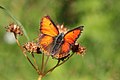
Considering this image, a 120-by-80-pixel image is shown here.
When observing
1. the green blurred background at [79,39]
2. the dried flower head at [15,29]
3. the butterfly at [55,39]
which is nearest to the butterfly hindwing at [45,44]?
the butterfly at [55,39]

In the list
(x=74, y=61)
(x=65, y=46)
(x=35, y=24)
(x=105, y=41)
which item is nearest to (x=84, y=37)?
(x=105, y=41)

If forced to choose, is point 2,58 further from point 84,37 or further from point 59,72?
point 84,37

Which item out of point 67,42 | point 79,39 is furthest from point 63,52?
point 79,39

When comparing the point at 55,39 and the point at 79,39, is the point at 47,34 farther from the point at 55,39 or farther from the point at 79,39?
the point at 79,39

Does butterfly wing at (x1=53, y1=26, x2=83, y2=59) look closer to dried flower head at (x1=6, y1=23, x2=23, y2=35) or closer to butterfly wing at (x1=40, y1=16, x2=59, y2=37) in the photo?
butterfly wing at (x1=40, y1=16, x2=59, y2=37)

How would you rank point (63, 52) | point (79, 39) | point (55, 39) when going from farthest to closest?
point (79, 39)
point (55, 39)
point (63, 52)

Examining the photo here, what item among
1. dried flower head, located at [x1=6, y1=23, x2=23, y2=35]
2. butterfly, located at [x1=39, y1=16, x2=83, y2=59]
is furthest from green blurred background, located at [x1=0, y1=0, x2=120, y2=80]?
butterfly, located at [x1=39, y1=16, x2=83, y2=59]

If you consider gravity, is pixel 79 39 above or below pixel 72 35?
below
